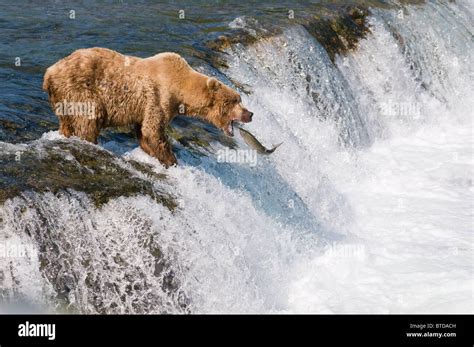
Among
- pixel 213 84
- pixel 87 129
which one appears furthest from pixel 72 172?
pixel 213 84

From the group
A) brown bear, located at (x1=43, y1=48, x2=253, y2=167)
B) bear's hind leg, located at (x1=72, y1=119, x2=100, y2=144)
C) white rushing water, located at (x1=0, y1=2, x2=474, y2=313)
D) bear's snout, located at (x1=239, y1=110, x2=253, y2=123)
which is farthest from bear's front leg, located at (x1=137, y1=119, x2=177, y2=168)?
bear's snout, located at (x1=239, y1=110, x2=253, y2=123)

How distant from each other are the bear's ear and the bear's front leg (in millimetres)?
728

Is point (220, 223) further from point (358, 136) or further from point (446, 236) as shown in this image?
point (358, 136)

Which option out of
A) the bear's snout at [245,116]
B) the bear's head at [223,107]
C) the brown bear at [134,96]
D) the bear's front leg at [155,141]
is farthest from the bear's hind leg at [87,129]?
the bear's snout at [245,116]

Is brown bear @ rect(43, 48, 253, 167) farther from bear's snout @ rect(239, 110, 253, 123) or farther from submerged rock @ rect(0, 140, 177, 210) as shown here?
submerged rock @ rect(0, 140, 177, 210)

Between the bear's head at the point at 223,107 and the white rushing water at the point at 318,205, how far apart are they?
0.62m

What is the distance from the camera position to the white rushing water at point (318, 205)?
7926mm

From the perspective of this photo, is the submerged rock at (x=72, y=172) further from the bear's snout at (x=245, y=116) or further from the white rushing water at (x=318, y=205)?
the bear's snout at (x=245, y=116)

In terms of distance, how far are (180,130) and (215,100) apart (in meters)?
1.45

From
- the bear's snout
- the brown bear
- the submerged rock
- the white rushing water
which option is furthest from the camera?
the bear's snout

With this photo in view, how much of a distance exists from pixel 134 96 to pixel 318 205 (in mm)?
4159

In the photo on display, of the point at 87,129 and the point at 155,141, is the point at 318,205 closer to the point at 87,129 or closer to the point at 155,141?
the point at 155,141

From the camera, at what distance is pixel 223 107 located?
9484mm

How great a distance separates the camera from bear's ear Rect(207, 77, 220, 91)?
30.7ft
